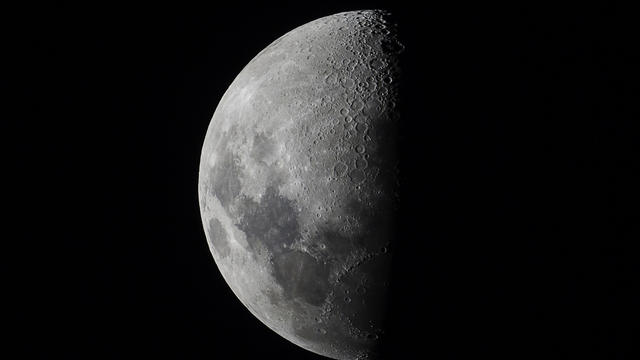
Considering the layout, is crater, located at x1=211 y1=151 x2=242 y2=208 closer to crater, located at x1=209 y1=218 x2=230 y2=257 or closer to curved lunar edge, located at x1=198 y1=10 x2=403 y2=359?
curved lunar edge, located at x1=198 y1=10 x2=403 y2=359

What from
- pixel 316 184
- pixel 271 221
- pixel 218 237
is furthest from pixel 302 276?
pixel 218 237

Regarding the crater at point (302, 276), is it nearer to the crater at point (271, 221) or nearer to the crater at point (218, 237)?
the crater at point (271, 221)

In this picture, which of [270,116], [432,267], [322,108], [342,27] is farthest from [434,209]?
[342,27]

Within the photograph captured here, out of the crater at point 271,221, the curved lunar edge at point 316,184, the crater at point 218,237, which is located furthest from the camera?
the crater at point 218,237

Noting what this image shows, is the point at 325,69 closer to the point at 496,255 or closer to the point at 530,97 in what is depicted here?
the point at 530,97

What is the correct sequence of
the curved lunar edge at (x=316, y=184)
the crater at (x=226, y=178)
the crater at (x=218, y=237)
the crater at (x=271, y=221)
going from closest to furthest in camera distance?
the curved lunar edge at (x=316, y=184) → the crater at (x=271, y=221) → the crater at (x=226, y=178) → the crater at (x=218, y=237)

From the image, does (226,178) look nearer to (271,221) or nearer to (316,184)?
(271,221)

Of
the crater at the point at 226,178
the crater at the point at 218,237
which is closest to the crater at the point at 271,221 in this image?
the crater at the point at 226,178

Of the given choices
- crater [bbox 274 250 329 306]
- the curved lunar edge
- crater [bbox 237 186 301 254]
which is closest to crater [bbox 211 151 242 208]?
the curved lunar edge
